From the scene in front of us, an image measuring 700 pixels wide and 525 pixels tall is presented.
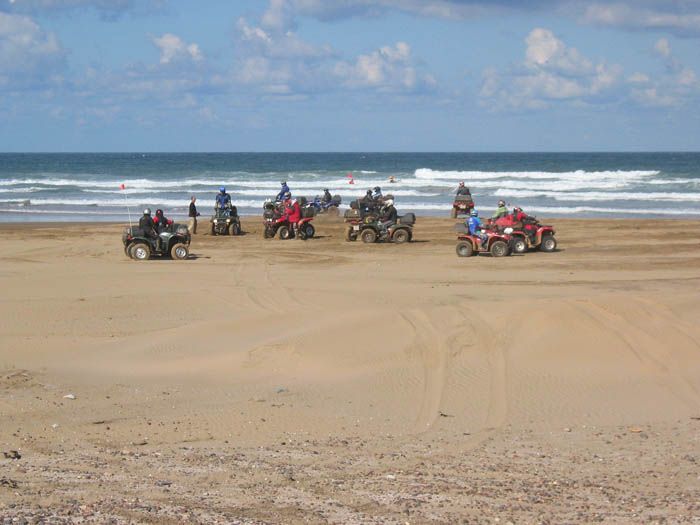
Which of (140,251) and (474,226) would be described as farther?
(474,226)

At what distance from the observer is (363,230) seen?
21406 mm

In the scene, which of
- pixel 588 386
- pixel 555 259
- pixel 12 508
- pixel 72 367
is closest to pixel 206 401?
pixel 72 367

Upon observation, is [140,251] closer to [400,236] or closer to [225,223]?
[225,223]

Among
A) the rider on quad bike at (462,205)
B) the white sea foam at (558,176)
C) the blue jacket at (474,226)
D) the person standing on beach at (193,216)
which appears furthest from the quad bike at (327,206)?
the white sea foam at (558,176)

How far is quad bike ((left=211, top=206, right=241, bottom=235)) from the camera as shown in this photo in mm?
23469

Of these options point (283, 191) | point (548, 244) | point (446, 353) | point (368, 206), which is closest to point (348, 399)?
point (446, 353)

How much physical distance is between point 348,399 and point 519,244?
11702 mm

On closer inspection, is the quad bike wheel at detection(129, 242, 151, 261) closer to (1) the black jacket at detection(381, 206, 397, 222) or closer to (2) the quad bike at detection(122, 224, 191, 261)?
(2) the quad bike at detection(122, 224, 191, 261)

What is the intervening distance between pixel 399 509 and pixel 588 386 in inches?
157

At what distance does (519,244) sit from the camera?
18875 mm

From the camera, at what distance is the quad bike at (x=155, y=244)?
17.9m

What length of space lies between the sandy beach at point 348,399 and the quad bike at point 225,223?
320 inches

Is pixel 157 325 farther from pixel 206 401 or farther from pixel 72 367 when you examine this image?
pixel 206 401

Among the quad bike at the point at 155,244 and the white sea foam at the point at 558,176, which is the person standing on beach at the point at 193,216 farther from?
the white sea foam at the point at 558,176
